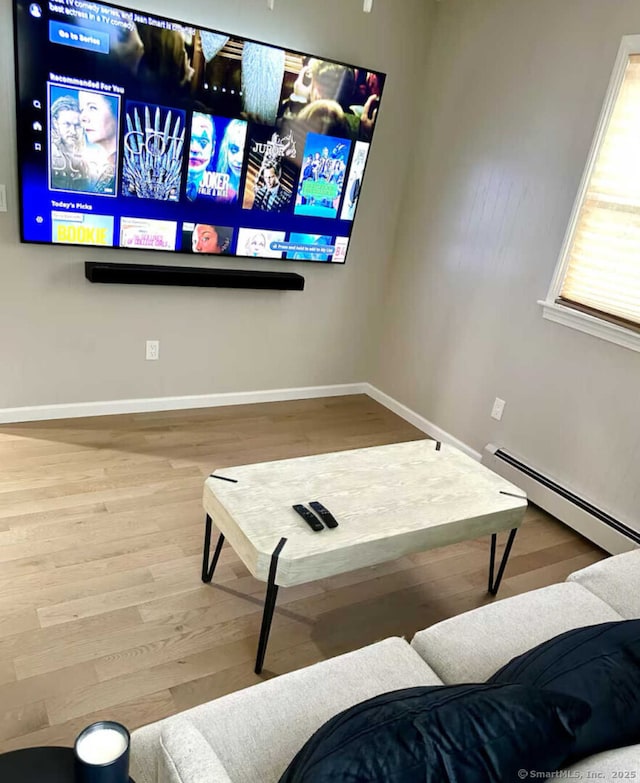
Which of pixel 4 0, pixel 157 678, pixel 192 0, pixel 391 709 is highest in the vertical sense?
pixel 192 0

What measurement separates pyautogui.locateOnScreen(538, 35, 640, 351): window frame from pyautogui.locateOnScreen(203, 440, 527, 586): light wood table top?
98 cm

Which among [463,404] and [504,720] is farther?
[463,404]

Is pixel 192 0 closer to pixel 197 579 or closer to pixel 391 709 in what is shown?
pixel 197 579

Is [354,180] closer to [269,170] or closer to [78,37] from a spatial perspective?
[269,170]

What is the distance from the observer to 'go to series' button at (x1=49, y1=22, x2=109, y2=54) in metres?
2.53

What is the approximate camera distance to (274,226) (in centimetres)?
344

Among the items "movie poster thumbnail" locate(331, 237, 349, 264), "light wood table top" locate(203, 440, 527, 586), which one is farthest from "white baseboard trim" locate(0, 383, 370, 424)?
"light wood table top" locate(203, 440, 527, 586)

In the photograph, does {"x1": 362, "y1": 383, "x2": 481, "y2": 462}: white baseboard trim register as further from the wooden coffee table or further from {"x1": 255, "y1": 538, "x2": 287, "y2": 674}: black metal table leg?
{"x1": 255, "y1": 538, "x2": 287, "y2": 674}: black metal table leg

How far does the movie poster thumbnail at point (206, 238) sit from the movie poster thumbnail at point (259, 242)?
74 mm

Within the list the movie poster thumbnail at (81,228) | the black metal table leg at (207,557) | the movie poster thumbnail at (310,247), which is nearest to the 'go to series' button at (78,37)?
the movie poster thumbnail at (81,228)

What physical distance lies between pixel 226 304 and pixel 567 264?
1933 mm

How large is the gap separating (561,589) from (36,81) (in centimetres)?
294

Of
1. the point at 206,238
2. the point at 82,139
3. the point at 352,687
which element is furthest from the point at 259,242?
the point at 352,687

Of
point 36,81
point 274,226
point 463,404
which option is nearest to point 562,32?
point 274,226
